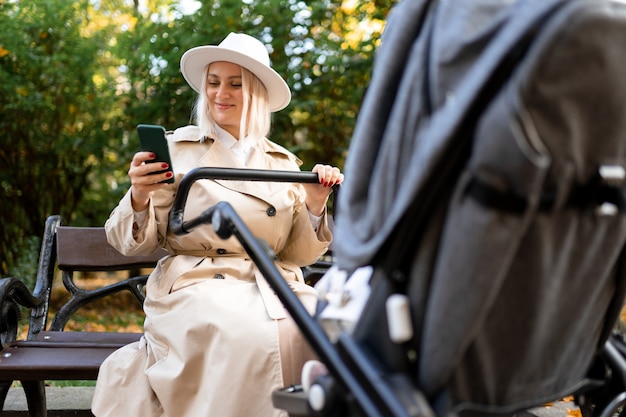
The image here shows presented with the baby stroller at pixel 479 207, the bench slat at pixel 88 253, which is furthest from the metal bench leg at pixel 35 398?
the baby stroller at pixel 479 207

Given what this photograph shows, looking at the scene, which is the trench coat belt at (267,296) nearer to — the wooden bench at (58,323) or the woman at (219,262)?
the woman at (219,262)

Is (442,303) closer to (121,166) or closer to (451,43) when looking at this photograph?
(451,43)

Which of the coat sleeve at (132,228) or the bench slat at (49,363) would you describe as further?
the coat sleeve at (132,228)

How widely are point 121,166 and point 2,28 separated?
1636 mm

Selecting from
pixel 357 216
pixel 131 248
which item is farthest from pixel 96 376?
pixel 357 216

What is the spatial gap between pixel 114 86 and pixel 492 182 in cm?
580

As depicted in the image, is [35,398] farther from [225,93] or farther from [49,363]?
[225,93]

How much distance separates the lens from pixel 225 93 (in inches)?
124

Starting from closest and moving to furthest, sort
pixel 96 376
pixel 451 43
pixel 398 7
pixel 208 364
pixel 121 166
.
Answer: pixel 451 43, pixel 398 7, pixel 208 364, pixel 96 376, pixel 121 166

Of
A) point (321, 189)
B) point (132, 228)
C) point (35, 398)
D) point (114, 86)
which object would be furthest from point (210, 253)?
point (114, 86)

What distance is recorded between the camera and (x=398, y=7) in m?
1.61

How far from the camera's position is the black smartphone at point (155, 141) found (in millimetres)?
2447

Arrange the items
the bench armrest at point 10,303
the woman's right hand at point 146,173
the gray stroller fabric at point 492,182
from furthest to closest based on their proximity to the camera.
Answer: the bench armrest at point 10,303
the woman's right hand at point 146,173
the gray stroller fabric at point 492,182

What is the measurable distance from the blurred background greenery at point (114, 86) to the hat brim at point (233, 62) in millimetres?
2785
